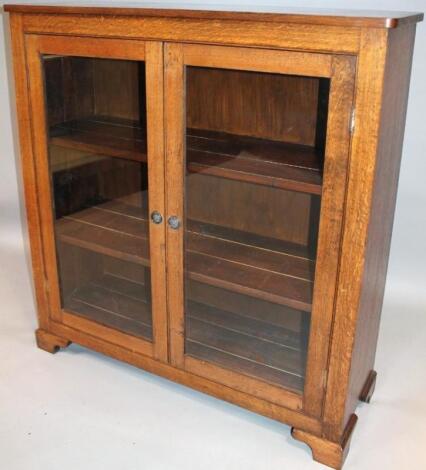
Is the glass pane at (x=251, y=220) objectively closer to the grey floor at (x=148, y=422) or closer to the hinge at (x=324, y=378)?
the hinge at (x=324, y=378)

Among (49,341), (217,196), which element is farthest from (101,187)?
(49,341)

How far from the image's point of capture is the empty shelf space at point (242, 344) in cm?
150

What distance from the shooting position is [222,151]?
57.5 inches

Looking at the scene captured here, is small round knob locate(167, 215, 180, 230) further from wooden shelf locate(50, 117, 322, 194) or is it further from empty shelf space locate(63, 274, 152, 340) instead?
empty shelf space locate(63, 274, 152, 340)

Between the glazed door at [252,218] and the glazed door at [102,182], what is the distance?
52 mm

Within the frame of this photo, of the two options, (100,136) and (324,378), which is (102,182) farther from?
(324,378)

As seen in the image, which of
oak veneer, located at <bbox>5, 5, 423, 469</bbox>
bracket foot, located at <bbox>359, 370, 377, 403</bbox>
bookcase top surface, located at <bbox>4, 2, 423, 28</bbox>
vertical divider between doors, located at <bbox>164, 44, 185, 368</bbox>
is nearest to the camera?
bookcase top surface, located at <bbox>4, 2, 423, 28</bbox>

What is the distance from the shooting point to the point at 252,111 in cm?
154

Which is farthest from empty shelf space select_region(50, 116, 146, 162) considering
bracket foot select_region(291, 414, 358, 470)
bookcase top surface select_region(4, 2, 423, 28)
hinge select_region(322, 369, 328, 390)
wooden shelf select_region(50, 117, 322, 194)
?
bracket foot select_region(291, 414, 358, 470)

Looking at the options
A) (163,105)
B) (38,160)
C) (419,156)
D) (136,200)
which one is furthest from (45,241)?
(419,156)

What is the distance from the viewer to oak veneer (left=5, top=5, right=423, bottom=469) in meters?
1.22

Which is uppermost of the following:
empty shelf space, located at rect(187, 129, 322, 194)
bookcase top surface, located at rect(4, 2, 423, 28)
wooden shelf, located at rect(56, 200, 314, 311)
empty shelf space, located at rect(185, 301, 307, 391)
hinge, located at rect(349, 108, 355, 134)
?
bookcase top surface, located at rect(4, 2, 423, 28)

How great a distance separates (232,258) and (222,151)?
10.3 inches

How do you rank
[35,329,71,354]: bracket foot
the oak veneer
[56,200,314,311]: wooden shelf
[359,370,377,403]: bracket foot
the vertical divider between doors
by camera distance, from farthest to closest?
[35,329,71,354]: bracket foot → [359,370,377,403]: bracket foot → [56,200,314,311]: wooden shelf → the vertical divider between doors → the oak veneer
